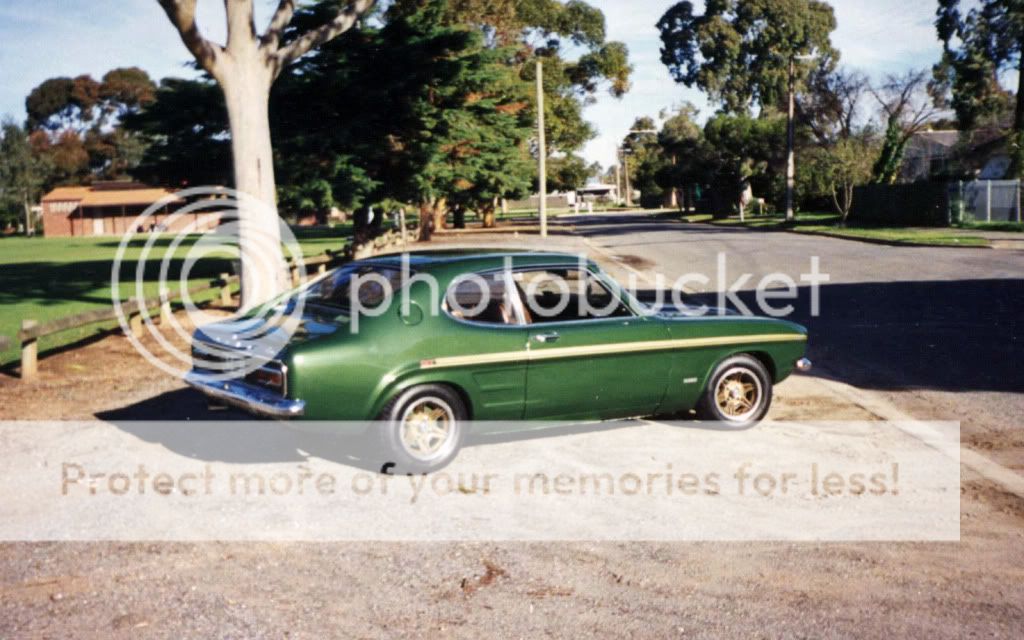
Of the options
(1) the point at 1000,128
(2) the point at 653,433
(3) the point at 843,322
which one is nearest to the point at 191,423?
Result: (2) the point at 653,433

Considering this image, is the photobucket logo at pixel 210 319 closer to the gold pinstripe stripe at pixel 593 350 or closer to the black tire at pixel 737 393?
the gold pinstripe stripe at pixel 593 350

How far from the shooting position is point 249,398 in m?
6.32

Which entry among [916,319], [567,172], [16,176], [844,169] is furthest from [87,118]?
[916,319]

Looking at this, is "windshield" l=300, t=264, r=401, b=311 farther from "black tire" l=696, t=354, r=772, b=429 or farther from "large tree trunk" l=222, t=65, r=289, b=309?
"large tree trunk" l=222, t=65, r=289, b=309

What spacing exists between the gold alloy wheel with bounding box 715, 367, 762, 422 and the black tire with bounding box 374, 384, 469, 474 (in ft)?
7.54

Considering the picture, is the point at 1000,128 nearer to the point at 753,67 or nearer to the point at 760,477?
the point at 753,67

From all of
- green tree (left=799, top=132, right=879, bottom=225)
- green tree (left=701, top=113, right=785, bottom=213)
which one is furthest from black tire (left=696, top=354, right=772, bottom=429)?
green tree (left=701, top=113, right=785, bottom=213)

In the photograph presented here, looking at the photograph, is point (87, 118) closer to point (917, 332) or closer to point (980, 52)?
point (980, 52)

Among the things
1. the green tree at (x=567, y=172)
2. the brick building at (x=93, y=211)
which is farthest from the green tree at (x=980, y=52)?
the brick building at (x=93, y=211)

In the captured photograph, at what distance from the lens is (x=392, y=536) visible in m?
5.44

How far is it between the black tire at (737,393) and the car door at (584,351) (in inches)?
20.7

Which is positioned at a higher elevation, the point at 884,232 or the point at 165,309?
the point at 884,232

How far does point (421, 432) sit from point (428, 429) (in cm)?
6

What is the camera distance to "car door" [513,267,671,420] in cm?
687
